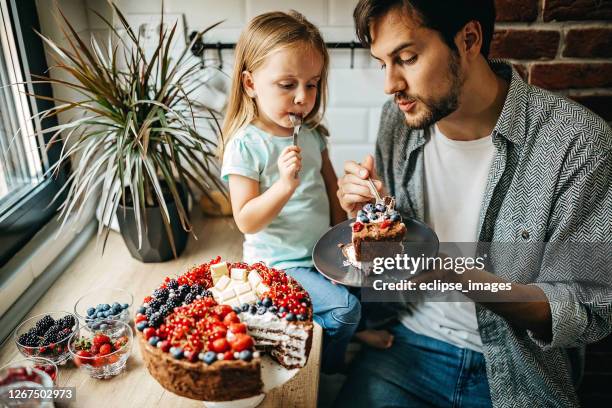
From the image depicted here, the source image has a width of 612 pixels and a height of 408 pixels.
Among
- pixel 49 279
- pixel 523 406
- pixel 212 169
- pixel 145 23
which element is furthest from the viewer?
pixel 212 169

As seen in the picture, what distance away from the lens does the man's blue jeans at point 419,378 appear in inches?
57.1

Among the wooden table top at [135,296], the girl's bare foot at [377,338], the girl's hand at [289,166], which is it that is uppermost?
the girl's hand at [289,166]

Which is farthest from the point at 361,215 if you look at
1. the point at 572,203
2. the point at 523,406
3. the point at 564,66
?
the point at 564,66

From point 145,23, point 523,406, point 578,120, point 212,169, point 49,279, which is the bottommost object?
point 523,406

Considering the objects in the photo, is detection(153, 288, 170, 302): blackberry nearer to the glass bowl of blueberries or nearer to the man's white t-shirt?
the glass bowl of blueberries

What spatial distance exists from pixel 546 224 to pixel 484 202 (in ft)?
0.51

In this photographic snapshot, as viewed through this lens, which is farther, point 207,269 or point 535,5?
point 535,5

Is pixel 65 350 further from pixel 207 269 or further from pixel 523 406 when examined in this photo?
pixel 523 406

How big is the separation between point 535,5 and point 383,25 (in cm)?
55

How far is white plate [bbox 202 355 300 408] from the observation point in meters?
1.07

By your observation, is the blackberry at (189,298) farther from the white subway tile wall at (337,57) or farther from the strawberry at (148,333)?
the white subway tile wall at (337,57)

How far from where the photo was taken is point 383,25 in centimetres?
130

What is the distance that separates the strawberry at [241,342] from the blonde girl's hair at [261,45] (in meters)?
0.66

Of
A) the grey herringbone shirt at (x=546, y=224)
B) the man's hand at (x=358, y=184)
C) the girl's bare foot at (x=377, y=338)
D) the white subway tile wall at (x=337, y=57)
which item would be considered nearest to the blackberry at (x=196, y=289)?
the man's hand at (x=358, y=184)
